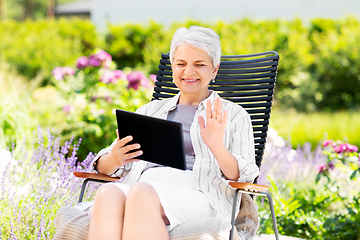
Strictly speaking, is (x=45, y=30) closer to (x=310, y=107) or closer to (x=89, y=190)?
(x=310, y=107)

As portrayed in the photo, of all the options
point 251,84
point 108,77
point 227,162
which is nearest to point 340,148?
point 251,84

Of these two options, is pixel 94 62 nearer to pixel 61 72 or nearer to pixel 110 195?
pixel 61 72

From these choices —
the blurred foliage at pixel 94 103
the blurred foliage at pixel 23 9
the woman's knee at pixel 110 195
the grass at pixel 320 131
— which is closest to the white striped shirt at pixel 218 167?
the woman's knee at pixel 110 195

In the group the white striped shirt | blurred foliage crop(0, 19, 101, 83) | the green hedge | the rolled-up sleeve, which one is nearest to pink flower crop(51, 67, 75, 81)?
the white striped shirt

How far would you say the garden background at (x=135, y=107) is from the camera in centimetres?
279

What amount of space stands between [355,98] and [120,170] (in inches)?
320

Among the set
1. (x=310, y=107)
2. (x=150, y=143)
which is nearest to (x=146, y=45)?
(x=310, y=107)

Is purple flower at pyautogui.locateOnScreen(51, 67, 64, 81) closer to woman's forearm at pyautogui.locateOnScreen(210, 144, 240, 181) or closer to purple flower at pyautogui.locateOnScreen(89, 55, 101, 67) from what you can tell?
purple flower at pyautogui.locateOnScreen(89, 55, 101, 67)

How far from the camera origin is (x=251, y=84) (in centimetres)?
293

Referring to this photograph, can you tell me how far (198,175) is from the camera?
2070 millimetres

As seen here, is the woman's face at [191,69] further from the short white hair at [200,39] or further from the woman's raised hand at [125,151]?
the woman's raised hand at [125,151]

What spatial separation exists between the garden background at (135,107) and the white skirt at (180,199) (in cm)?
70

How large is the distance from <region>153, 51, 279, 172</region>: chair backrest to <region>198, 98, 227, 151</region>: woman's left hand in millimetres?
771

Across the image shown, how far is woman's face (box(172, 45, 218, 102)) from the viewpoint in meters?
2.19
